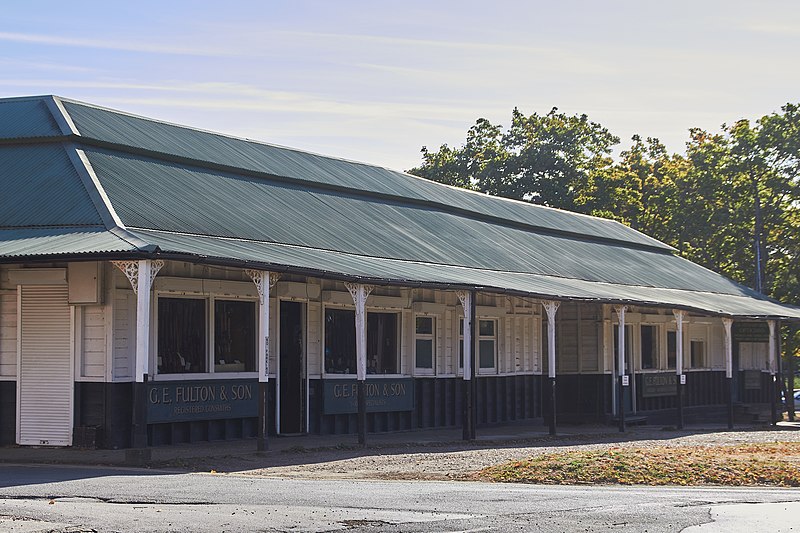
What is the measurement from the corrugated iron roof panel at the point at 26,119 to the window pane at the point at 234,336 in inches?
167

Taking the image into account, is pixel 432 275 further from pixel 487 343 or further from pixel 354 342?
pixel 487 343

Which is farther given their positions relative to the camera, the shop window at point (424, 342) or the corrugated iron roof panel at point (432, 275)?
the shop window at point (424, 342)

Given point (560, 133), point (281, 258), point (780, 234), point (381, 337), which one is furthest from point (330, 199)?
point (560, 133)

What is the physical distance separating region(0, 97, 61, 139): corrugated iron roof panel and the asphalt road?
27.7 ft

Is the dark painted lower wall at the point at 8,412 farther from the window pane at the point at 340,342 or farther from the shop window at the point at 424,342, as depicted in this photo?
the shop window at the point at 424,342

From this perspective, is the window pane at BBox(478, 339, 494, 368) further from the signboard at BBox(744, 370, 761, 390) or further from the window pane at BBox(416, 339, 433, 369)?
the signboard at BBox(744, 370, 761, 390)

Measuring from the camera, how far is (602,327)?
106ft

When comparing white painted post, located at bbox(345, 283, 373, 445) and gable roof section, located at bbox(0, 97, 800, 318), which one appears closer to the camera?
gable roof section, located at bbox(0, 97, 800, 318)

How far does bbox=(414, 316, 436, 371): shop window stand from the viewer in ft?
89.6

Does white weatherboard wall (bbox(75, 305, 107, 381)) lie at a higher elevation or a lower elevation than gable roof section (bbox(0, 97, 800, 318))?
lower

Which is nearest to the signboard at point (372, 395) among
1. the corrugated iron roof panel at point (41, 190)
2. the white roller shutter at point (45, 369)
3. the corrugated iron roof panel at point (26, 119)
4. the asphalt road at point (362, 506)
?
the white roller shutter at point (45, 369)

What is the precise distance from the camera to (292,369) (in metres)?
24.0

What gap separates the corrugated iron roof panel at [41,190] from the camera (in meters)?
20.2

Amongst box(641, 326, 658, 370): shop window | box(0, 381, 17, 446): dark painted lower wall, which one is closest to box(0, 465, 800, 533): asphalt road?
box(0, 381, 17, 446): dark painted lower wall
